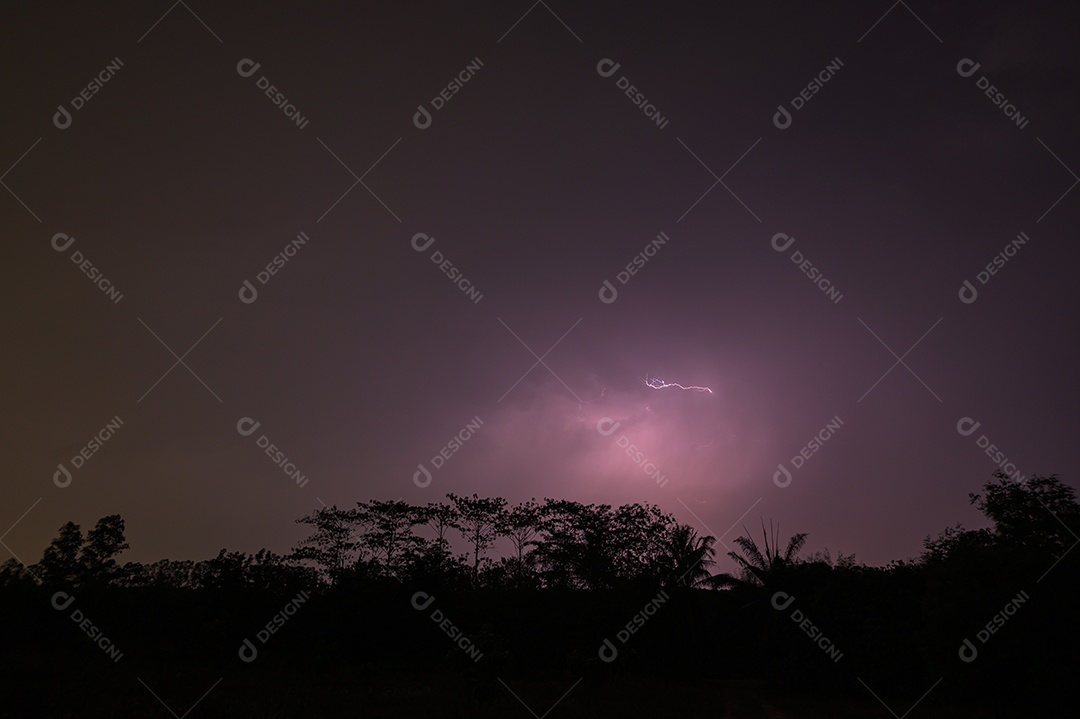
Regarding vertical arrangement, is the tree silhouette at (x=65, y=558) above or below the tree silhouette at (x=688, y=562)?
above

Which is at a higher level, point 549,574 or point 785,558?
point 549,574

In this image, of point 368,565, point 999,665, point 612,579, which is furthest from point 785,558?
point 368,565

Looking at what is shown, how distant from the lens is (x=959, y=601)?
14297mm

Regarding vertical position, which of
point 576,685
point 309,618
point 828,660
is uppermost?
point 309,618

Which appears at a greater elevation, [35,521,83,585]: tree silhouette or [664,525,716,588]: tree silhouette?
[35,521,83,585]: tree silhouette

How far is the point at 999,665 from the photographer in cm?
1440

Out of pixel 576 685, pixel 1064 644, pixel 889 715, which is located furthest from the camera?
pixel 576 685

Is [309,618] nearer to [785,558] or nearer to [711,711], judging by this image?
[711,711]

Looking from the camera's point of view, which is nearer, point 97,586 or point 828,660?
point 828,660

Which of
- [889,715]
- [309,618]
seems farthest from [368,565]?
[889,715]

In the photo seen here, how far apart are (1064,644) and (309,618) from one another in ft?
94.5

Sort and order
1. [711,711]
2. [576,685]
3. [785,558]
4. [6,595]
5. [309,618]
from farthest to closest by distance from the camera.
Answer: [785,558] < [309,618] < [6,595] < [576,685] < [711,711]

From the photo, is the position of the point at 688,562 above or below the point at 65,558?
below

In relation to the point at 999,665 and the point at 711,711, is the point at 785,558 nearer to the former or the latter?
the point at 711,711
